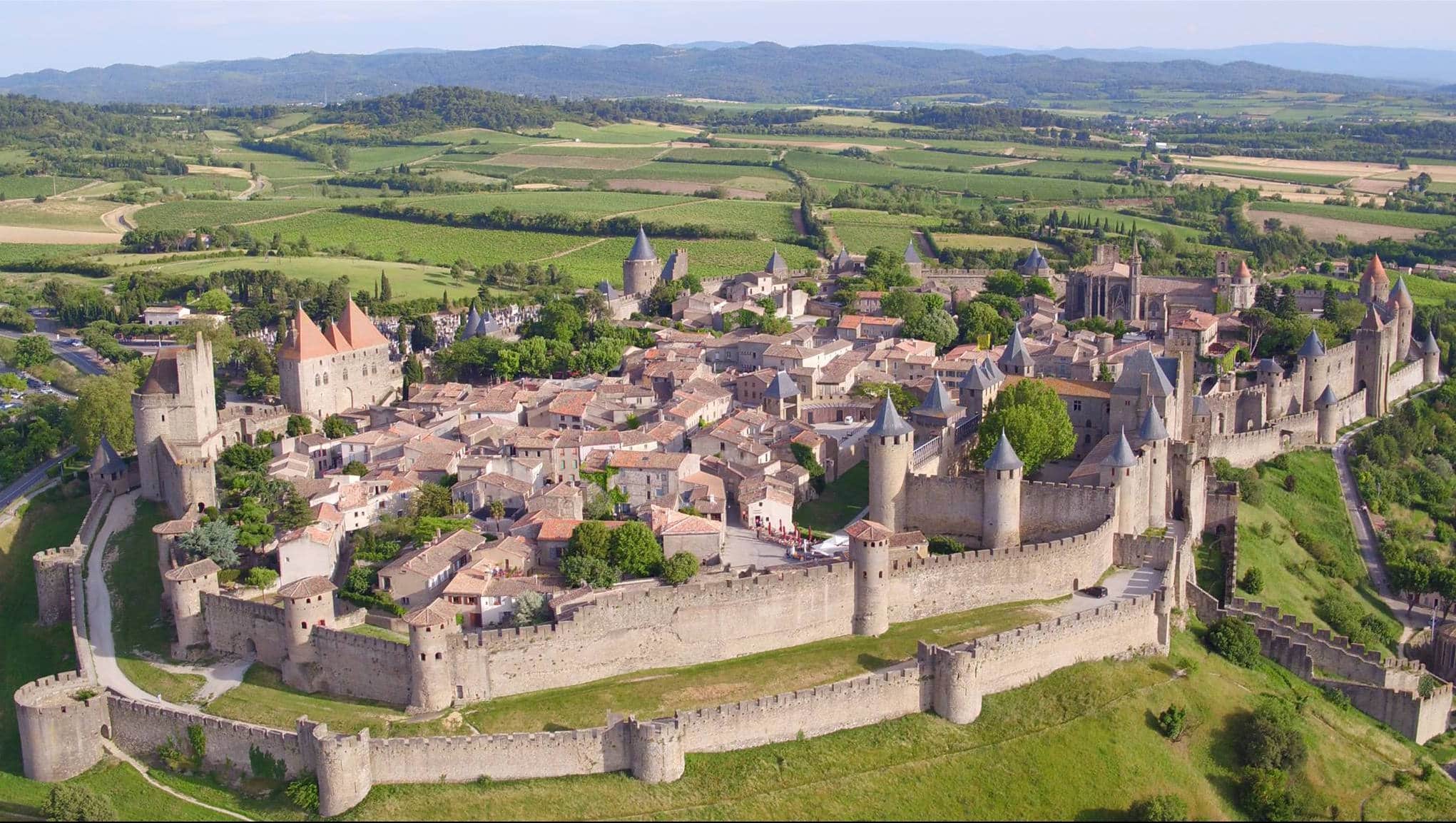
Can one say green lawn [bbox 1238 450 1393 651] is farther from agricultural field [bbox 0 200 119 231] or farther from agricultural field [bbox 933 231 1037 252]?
agricultural field [bbox 0 200 119 231]

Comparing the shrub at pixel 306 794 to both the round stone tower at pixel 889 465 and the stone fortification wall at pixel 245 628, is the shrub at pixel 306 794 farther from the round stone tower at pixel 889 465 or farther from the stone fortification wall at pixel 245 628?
the round stone tower at pixel 889 465

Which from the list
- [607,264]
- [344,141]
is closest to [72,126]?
[344,141]

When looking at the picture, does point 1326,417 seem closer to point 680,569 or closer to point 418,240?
point 680,569

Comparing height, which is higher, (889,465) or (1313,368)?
(889,465)

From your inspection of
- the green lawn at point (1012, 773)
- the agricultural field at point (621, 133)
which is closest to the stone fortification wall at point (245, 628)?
the green lawn at point (1012, 773)

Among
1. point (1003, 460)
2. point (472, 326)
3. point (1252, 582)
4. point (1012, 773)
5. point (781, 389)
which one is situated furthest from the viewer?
point (472, 326)

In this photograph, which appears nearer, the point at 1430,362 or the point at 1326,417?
the point at 1326,417

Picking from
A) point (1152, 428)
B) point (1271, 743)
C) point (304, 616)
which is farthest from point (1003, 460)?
point (304, 616)

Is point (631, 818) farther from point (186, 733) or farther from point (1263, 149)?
point (1263, 149)
